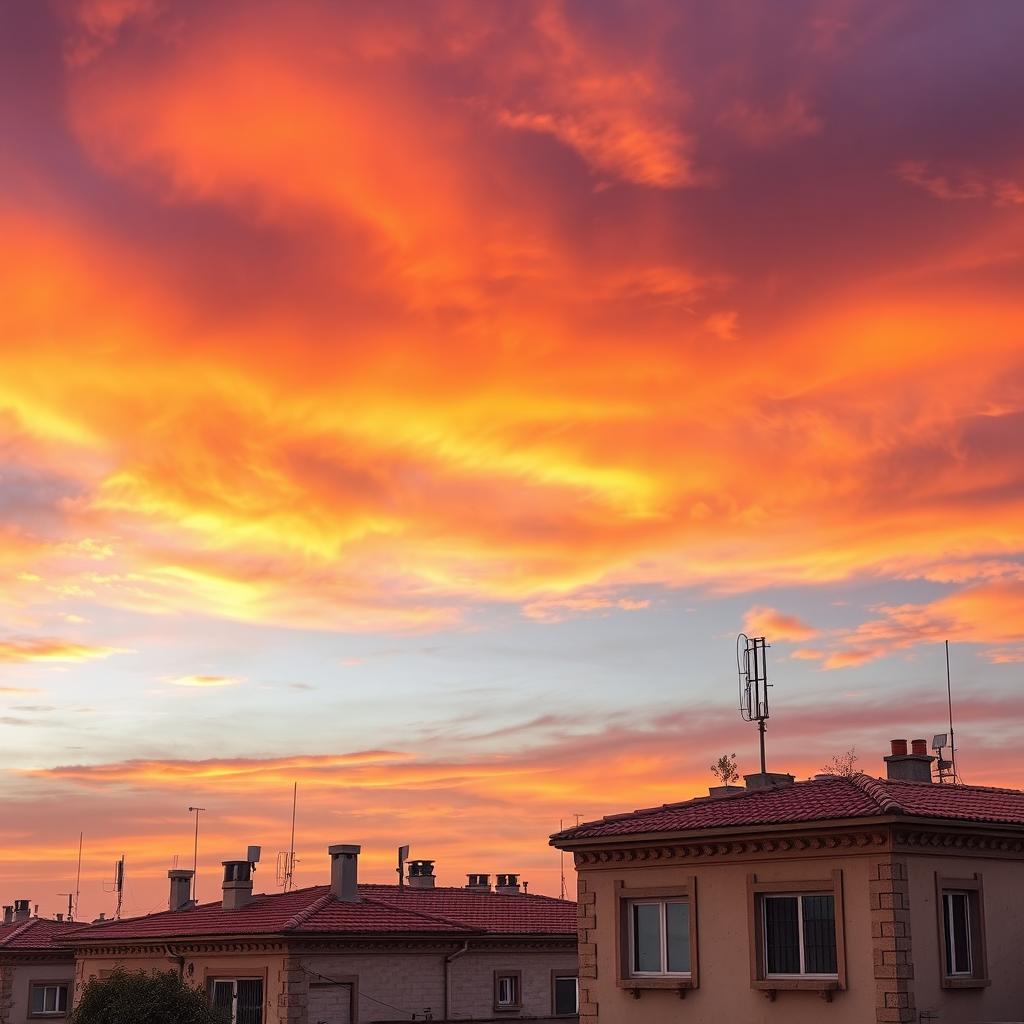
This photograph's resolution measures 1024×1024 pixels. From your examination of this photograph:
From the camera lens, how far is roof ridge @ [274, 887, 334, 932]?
147 feet

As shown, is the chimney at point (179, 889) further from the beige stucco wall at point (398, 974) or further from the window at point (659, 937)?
the window at point (659, 937)

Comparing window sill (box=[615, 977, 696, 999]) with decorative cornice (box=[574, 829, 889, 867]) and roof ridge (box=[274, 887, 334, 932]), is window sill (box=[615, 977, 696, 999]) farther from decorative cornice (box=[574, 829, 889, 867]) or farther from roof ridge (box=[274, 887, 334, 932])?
roof ridge (box=[274, 887, 334, 932])

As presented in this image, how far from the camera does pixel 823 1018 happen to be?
1117 inches

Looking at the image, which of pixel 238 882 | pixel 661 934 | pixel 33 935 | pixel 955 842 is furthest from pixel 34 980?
pixel 955 842

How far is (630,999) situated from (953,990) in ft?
24.4

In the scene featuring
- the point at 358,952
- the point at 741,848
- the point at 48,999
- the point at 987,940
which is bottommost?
the point at 48,999

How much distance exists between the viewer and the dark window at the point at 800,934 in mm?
28875

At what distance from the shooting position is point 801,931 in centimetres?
2944

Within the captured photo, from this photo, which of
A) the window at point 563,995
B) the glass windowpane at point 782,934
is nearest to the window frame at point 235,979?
the window at point 563,995

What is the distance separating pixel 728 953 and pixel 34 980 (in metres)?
42.2

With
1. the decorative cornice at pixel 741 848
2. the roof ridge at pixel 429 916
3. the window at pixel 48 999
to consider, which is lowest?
the window at pixel 48 999

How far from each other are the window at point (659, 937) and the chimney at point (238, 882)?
72.5ft

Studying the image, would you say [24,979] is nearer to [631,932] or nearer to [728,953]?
[631,932]

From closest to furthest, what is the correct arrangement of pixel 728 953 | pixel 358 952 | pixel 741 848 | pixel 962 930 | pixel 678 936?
pixel 962 930 → pixel 728 953 → pixel 741 848 → pixel 678 936 → pixel 358 952
